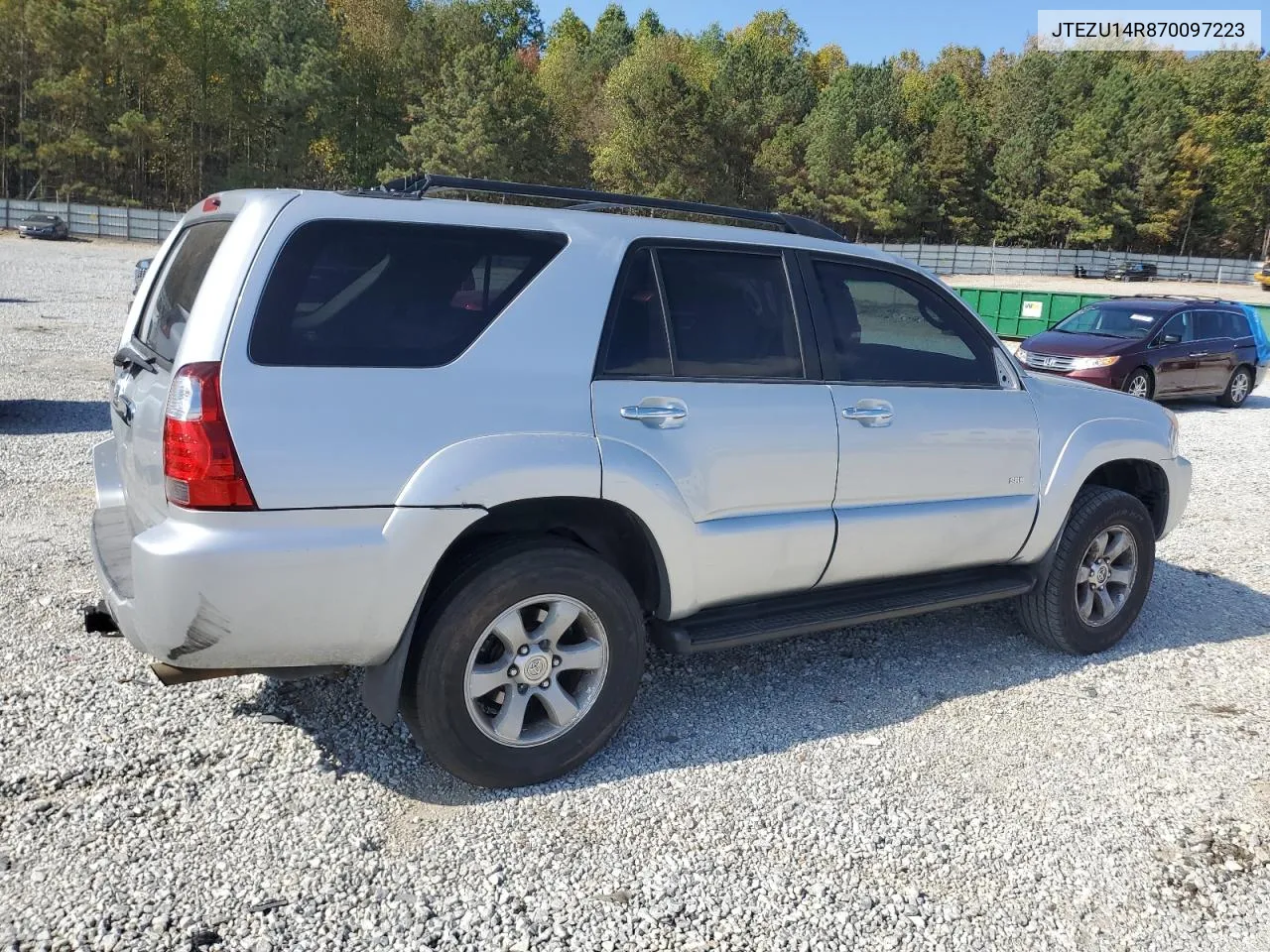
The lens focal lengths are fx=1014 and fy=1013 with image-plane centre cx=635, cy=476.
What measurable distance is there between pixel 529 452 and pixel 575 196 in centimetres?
120

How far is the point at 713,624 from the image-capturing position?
12.3ft

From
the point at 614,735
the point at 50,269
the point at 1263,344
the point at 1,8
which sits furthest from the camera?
the point at 1,8

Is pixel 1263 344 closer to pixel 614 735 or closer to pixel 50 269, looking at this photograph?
pixel 614 735

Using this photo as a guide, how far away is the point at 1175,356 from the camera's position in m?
14.6

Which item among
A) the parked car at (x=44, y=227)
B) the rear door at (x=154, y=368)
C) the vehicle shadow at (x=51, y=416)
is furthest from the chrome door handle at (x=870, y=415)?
the parked car at (x=44, y=227)

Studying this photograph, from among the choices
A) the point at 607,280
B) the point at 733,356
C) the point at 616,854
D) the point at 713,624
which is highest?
the point at 607,280

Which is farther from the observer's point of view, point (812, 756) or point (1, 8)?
point (1, 8)

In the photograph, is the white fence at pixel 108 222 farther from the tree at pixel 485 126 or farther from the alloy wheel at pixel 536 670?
the alloy wheel at pixel 536 670

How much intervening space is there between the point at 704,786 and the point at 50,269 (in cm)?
3288

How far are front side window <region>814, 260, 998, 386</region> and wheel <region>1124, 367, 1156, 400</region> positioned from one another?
10.9 meters

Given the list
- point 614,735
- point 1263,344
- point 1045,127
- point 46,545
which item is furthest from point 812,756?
point 1045,127

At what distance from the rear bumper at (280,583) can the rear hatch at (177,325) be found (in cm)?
22

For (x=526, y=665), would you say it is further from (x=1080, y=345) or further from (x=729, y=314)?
(x=1080, y=345)

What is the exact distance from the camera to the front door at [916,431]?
3957 millimetres
